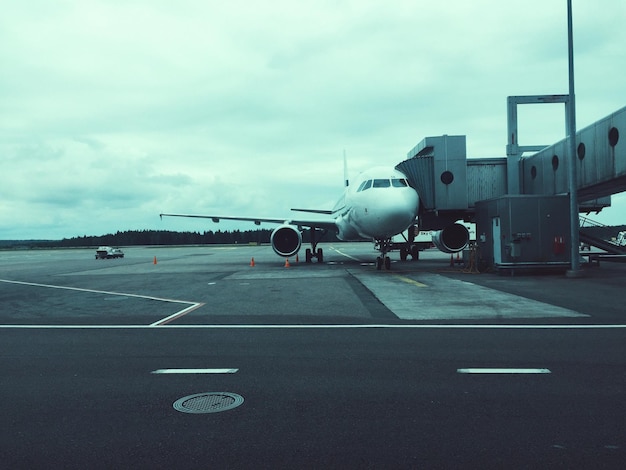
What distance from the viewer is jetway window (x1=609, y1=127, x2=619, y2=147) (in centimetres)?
1717

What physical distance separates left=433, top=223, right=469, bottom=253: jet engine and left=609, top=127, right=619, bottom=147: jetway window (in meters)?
10.4

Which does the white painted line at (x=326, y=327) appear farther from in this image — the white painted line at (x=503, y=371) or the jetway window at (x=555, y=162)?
the jetway window at (x=555, y=162)

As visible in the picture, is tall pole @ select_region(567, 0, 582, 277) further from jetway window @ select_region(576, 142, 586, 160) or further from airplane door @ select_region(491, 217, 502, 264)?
airplane door @ select_region(491, 217, 502, 264)

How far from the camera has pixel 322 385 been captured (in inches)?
223

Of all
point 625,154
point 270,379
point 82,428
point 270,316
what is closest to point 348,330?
point 270,316

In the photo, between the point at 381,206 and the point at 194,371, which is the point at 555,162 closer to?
the point at 381,206

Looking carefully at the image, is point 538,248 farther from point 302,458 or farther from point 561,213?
point 302,458

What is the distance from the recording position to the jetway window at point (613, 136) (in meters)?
17.2

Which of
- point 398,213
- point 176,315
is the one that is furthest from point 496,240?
point 176,315

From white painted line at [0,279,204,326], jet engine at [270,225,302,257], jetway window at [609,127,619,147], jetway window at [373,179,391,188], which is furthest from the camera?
jet engine at [270,225,302,257]

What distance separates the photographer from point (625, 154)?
16484mm

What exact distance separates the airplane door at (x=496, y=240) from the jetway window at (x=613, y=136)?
15.3 ft

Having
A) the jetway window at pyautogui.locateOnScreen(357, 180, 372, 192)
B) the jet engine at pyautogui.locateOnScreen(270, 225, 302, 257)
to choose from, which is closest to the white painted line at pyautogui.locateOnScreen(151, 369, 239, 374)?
the jetway window at pyautogui.locateOnScreen(357, 180, 372, 192)

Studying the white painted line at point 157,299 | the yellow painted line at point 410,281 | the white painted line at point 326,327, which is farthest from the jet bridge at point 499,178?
the white painted line at point 157,299
